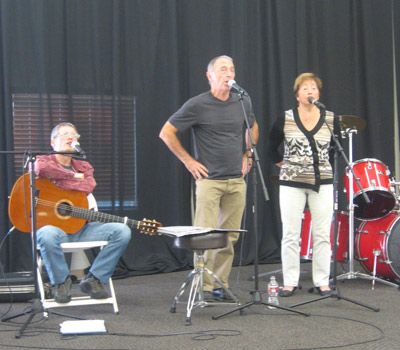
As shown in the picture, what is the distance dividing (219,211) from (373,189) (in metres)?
1.18

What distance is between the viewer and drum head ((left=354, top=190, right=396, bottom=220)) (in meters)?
4.42

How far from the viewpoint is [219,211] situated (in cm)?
415

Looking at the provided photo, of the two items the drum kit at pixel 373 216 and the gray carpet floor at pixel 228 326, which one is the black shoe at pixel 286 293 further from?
the drum kit at pixel 373 216

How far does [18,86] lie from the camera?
16.4ft

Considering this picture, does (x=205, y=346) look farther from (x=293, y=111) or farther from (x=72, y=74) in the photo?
(x=72, y=74)

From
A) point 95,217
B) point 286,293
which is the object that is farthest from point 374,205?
point 95,217

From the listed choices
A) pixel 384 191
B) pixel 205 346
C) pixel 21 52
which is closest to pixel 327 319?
pixel 205 346

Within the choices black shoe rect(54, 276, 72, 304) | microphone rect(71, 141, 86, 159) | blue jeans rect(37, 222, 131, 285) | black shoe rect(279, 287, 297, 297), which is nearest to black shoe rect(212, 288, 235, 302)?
black shoe rect(279, 287, 297, 297)

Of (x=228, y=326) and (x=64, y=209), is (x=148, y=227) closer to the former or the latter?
(x=64, y=209)

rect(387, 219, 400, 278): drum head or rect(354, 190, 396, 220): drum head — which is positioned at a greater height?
rect(354, 190, 396, 220): drum head

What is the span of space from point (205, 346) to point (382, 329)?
102 cm

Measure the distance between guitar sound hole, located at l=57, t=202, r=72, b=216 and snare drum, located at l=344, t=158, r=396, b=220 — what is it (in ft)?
6.81

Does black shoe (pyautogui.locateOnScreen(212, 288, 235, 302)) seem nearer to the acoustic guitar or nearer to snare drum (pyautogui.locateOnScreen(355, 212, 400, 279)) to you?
the acoustic guitar

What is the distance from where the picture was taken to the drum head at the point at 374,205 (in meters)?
4.42
